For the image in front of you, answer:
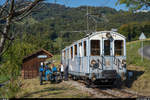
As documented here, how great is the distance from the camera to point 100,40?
13547 mm

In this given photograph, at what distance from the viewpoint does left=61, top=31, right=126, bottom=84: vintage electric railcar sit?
42.7ft

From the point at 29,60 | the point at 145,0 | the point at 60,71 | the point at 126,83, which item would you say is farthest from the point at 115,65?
the point at 29,60

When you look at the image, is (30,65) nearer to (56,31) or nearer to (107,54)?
(107,54)

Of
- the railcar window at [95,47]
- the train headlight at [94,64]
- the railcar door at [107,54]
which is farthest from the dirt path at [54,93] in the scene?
the railcar window at [95,47]

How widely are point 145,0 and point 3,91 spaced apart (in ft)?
44.7

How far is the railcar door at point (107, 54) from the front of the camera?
13.4 metres

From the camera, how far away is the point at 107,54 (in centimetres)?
1364

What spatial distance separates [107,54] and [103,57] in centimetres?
41

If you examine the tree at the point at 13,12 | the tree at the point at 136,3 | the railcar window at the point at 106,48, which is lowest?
the railcar window at the point at 106,48

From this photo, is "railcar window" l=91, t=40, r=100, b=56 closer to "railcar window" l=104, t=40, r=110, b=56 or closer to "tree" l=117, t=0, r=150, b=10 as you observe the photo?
"railcar window" l=104, t=40, r=110, b=56

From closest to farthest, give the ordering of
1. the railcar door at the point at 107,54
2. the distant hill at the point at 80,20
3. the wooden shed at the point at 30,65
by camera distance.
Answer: the distant hill at the point at 80,20
the railcar door at the point at 107,54
the wooden shed at the point at 30,65

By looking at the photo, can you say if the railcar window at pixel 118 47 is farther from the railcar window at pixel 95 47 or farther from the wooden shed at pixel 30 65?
the wooden shed at pixel 30 65

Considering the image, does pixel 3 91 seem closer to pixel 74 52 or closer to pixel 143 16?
pixel 74 52

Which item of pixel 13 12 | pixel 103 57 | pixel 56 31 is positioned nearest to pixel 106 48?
pixel 103 57
